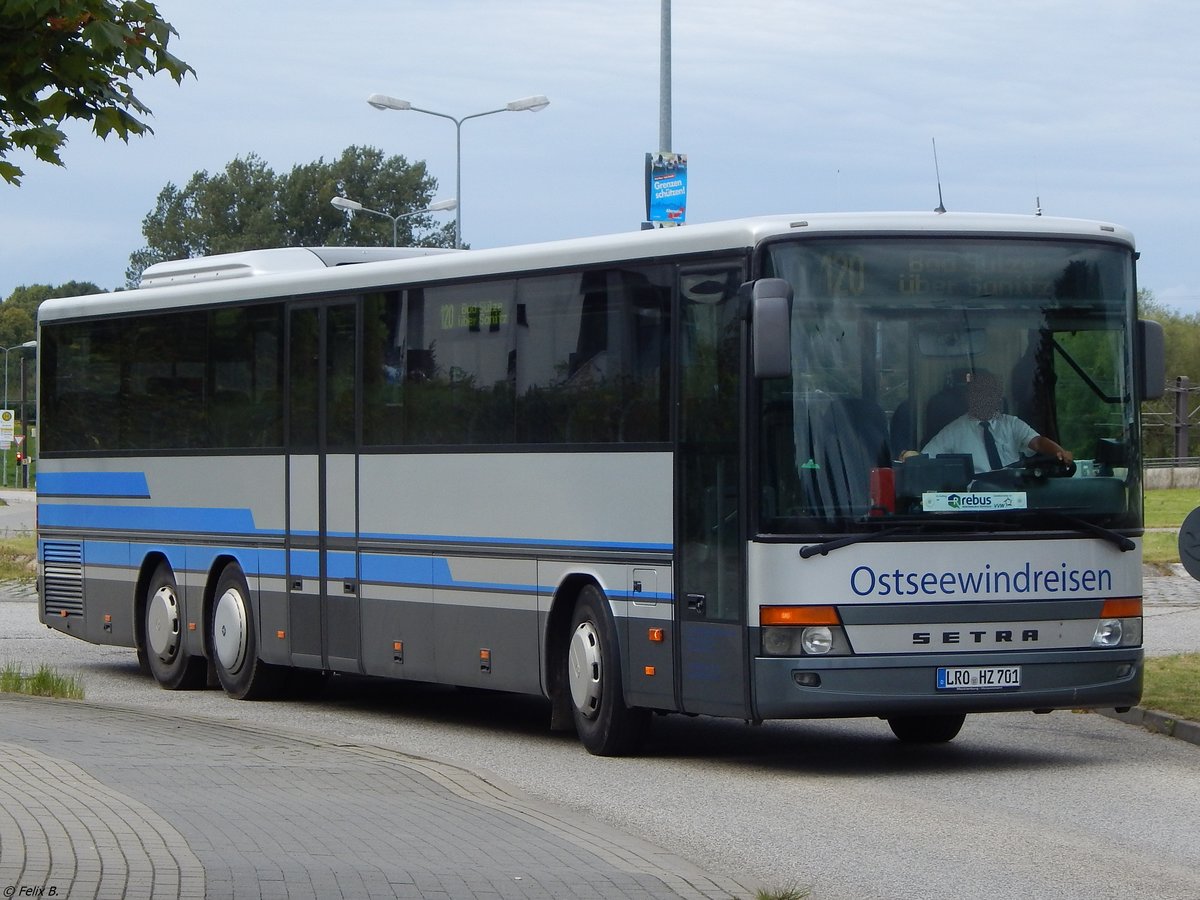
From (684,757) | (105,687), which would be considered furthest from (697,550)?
(105,687)

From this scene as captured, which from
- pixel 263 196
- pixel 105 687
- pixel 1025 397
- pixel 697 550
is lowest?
pixel 105 687

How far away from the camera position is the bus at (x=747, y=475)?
492 inches

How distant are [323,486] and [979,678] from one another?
19.8 feet

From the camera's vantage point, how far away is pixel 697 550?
42.7 ft

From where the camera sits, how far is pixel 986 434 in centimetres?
1278

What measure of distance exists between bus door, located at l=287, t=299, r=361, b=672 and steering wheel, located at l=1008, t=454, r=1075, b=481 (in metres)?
5.55

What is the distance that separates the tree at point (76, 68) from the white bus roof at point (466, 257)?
16.4 feet

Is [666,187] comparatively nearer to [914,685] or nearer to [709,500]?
[709,500]

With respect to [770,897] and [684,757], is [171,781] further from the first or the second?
[770,897]

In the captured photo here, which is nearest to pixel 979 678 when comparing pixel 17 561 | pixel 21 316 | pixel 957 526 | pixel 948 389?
pixel 957 526

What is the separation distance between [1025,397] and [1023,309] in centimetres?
51

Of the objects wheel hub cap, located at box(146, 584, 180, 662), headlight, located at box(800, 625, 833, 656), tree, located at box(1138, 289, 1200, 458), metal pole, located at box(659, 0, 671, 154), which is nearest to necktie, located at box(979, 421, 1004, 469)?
headlight, located at box(800, 625, 833, 656)

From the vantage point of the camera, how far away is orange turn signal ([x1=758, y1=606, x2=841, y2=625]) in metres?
12.4

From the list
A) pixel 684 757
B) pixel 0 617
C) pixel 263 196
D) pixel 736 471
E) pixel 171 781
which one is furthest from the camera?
pixel 263 196
